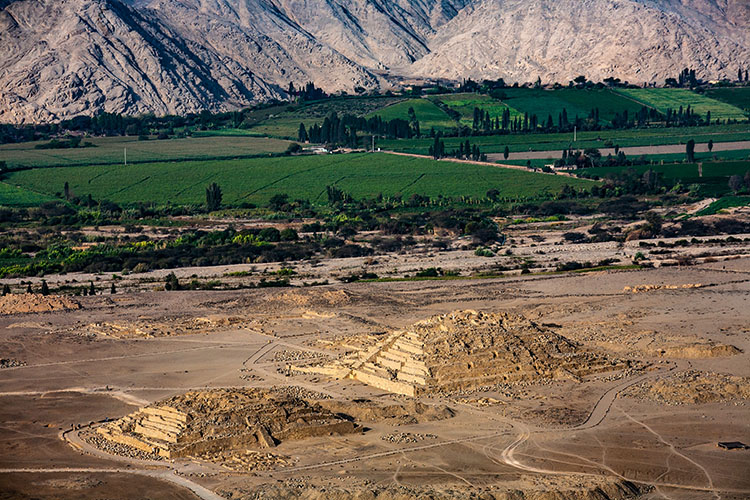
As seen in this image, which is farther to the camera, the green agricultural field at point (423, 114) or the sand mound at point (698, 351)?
the green agricultural field at point (423, 114)

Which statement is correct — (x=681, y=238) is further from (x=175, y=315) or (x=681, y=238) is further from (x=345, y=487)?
(x=345, y=487)

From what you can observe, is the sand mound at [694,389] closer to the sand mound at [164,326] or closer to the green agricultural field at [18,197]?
the sand mound at [164,326]

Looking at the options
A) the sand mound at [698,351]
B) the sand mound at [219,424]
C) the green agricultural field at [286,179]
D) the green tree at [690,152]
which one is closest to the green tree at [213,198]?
the green agricultural field at [286,179]

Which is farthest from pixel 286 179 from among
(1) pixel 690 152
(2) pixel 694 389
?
(2) pixel 694 389

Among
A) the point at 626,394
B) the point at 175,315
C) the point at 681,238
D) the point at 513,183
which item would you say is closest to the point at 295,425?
the point at 626,394

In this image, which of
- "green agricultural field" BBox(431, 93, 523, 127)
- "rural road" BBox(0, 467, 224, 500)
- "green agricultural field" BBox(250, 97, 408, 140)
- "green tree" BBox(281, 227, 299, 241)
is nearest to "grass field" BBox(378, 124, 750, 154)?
"green agricultural field" BBox(431, 93, 523, 127)

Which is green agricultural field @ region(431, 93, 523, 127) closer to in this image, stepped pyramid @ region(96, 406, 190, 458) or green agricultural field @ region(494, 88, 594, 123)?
green agricultural field @ region(494, 88, 594, 123)
